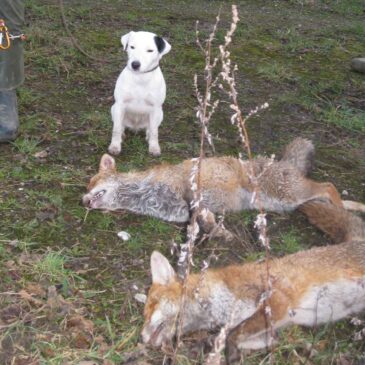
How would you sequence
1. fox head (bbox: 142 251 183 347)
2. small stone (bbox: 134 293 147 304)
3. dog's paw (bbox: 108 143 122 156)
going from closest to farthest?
fox head (bbox: 142 251 183 347) < small stone (bbox: 134 293 147 304) < dog's paw (bbox: 108 143 122 156)

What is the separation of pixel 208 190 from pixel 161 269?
131 cm

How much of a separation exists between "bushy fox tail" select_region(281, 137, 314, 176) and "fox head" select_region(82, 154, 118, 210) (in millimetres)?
1364

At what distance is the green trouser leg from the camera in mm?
4824

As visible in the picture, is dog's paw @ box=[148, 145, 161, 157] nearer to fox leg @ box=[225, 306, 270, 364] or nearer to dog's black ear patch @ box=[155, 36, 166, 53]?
dog's black ear patch @ box=[155, 36, 166, 53]

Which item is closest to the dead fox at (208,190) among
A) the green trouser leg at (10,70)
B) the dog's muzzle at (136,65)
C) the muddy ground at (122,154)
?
the muddy ground at (122,154)

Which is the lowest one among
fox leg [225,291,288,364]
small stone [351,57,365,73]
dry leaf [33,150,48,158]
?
small stone [351,57,365,73]

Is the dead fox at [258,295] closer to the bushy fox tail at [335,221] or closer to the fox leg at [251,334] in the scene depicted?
the fox leg at [251,334]

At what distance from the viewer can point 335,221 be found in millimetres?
4047

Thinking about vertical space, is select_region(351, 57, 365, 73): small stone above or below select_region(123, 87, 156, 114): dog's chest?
below

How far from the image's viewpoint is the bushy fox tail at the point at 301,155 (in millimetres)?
4605

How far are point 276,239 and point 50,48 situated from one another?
404 cm

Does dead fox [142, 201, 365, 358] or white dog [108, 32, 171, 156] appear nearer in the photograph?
dead fox [142, 201, 365, 358]

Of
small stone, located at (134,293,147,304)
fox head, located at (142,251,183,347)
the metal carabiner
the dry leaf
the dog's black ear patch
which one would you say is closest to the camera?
fox head, located at (142,251,183,347)

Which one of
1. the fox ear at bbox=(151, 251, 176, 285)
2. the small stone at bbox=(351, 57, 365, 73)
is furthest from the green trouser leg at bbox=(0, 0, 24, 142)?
the small stone at bbox=(351, 57, 365, 73)
